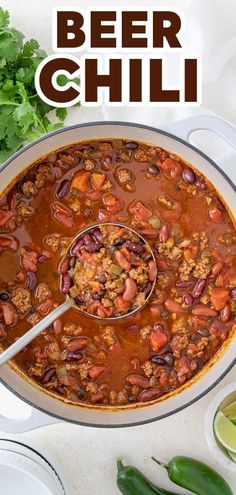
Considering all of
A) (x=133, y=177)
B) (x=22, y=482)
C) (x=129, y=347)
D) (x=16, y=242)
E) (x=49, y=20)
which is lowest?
(x=22, y=482)

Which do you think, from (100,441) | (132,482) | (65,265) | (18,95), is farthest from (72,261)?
(132,482)

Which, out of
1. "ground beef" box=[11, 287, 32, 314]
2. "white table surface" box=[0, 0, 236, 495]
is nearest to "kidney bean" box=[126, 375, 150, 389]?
"white table surface" box=[0, 0, 236, 495]

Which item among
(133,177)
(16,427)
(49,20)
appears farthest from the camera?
(49,20)

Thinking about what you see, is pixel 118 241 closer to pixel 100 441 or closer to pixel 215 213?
pixel 215 213

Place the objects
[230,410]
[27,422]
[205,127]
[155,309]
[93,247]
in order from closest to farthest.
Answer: [205,127]
[27,422]
[93,247]
[155,309]
[230,410]

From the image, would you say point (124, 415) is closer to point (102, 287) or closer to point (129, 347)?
point (129, 347)

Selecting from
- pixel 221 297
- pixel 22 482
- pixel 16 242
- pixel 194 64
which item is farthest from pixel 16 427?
pixel 194 64
